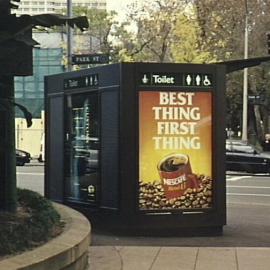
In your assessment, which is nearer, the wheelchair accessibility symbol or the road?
the road

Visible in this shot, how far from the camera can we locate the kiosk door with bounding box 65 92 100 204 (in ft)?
34.7

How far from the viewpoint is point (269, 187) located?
818 inches

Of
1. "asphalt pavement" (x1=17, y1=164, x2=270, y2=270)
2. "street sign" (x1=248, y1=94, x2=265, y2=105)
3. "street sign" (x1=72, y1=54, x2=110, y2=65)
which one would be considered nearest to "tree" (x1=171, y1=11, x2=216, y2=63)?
"street sign" (x1=248, y1=94, x2=265, y2=105)

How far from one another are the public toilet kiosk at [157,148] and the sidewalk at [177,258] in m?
1.36

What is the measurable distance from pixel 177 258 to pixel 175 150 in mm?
2527

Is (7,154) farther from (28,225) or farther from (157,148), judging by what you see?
(157,148)

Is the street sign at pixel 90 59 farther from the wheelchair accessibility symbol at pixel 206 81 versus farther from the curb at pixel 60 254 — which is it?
the curb at pixel 60 254

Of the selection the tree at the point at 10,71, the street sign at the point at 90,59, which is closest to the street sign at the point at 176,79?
the tree at the point at 10,71

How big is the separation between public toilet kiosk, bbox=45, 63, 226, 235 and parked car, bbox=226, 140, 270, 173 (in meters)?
17.6

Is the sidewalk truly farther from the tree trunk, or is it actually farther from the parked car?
the parked car

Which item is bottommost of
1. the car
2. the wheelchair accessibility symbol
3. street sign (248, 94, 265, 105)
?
the car

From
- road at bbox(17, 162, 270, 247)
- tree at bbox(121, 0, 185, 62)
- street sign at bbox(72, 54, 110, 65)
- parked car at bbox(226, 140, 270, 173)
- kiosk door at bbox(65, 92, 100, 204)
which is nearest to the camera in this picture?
road at bbox(17, 162, 270, 247)

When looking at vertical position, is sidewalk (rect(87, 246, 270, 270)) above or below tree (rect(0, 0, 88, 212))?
below

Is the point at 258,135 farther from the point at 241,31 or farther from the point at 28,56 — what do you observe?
the point at 28,56
